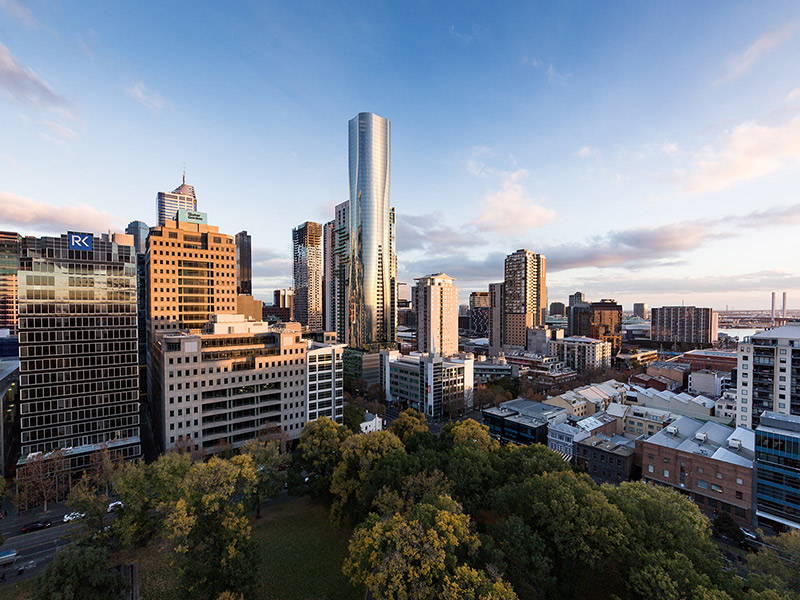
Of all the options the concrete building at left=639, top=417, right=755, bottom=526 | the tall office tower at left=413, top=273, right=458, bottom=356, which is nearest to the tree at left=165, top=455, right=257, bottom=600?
the concrete building at left=639, top=417, right=755, bottom=526

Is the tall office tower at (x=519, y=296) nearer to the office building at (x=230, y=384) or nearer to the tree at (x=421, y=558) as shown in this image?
the office building at (x=230, y=384)

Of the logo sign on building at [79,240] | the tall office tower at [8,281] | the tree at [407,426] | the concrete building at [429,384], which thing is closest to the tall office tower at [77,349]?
the logo sign on building at [79,240]

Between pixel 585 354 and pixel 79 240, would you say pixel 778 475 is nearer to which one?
pixel 79 240

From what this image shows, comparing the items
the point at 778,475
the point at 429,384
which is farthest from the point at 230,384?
the point at 778,475

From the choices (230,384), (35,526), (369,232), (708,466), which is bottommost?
(35,526)

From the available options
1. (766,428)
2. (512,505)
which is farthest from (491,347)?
(512,505)

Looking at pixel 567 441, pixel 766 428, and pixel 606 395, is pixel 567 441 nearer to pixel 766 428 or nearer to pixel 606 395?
pixel 766 428
